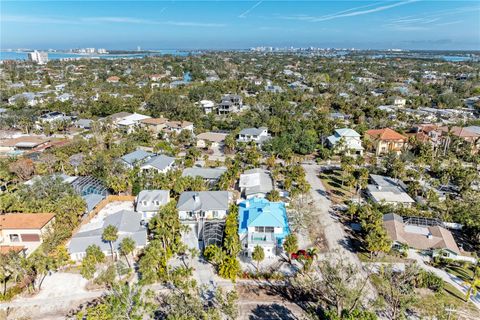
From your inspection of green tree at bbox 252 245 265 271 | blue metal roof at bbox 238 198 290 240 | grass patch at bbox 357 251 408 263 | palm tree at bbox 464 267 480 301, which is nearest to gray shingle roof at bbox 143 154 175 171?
blue metal roof at bbox 238 198 290 240

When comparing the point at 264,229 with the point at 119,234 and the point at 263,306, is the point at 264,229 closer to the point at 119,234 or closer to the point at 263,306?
the point at 263,306

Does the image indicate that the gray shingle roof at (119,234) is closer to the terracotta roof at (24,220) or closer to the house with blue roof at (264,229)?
the terracotta roof at (24,220)

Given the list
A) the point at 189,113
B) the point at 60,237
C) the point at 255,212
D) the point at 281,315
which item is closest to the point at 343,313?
the point at 281,315

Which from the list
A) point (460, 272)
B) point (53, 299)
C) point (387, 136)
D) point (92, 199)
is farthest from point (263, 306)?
point (387, 136)

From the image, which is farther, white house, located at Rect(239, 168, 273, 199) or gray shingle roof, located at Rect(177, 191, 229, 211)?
white house, located at Rect(239, 168, 273, 199)

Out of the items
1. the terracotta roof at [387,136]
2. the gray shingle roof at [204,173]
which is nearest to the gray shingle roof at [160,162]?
the gray shingle roof at [204,173]

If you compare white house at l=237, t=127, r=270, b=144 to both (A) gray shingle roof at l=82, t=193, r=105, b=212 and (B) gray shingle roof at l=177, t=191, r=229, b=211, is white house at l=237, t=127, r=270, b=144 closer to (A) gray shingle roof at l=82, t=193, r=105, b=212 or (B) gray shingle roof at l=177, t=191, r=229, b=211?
(B) gray shingle roof at l=177, t=191, r=229, b=211
